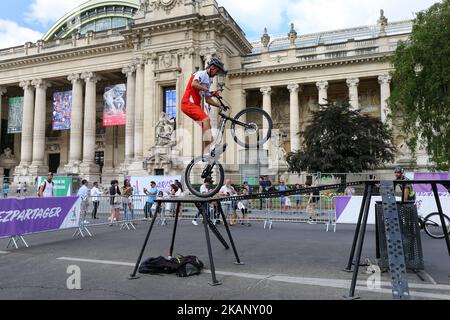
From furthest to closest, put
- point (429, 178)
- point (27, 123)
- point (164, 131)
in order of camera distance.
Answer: point (27, 123) → point (164, 131) → point (429, 178)

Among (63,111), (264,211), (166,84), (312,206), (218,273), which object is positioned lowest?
(218,273)

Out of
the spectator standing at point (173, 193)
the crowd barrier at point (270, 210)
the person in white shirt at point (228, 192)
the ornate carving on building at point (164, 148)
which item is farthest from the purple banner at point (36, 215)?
the ornate carving on building at point (164, 148)

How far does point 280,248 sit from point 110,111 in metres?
36.3

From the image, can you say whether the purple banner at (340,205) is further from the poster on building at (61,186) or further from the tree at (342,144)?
the poster on building at (61,186)

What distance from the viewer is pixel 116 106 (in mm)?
42031

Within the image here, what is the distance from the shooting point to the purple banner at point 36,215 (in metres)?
10.4

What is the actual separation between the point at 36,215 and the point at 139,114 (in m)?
29.8

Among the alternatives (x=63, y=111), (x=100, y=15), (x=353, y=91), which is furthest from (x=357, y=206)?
(x=100, y=15)

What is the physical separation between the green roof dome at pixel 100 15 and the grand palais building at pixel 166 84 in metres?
27.5

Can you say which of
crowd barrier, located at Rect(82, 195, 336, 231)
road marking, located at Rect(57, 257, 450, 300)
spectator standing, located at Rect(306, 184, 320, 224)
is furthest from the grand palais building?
road marking, located at Rect(57, 257, 450, 300)

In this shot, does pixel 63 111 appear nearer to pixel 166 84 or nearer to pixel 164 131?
pixel 166 84

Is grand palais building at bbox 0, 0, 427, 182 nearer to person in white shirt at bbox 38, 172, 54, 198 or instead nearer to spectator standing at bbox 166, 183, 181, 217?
spectator standing at bbox 166, 183, 181, 217

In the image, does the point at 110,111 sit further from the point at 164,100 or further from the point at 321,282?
the point at 321,282
